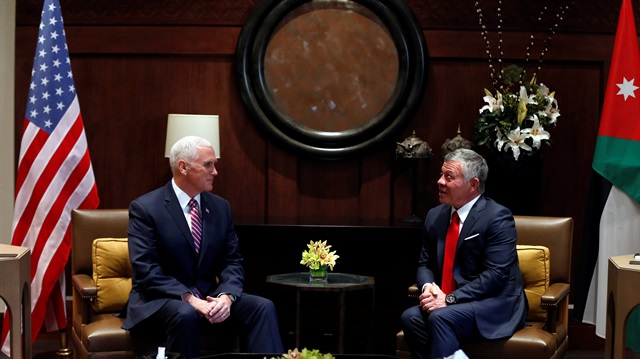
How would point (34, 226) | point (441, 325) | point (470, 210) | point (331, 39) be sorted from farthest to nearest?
point (331, 39)
point (34, 226)
point (470, 210)
point (441, 325)

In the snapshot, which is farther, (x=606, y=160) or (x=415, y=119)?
(x=415, y=119)

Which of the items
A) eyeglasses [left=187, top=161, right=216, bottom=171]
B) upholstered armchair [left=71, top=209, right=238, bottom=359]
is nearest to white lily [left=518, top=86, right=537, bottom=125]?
eyeglasses [left=187, top=161, right=216, bottom=171]

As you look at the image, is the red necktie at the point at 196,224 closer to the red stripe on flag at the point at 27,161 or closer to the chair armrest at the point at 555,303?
the red stripe on flag at the point at 27,161

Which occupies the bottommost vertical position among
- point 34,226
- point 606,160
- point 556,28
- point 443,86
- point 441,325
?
point 441,325

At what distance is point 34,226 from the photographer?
17.5 ft

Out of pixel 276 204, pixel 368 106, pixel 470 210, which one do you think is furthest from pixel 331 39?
pixel 470 210

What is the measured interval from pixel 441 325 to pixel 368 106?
6.47ft

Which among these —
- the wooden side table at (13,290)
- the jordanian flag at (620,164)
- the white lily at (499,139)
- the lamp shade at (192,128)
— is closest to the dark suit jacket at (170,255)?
the wooden side table at (13,290)

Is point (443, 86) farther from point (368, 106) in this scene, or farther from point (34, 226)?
point (34, 226)

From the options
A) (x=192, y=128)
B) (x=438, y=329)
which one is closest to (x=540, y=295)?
(x=438, y=329)

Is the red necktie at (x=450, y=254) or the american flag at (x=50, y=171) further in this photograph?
the american flag at (x=50, y=171)

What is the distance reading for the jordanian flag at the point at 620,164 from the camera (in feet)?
17.6

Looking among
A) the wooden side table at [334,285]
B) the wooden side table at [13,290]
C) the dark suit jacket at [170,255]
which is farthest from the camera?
the wooden side table at [334,285]

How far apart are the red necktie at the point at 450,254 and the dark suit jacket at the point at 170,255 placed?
107cm
